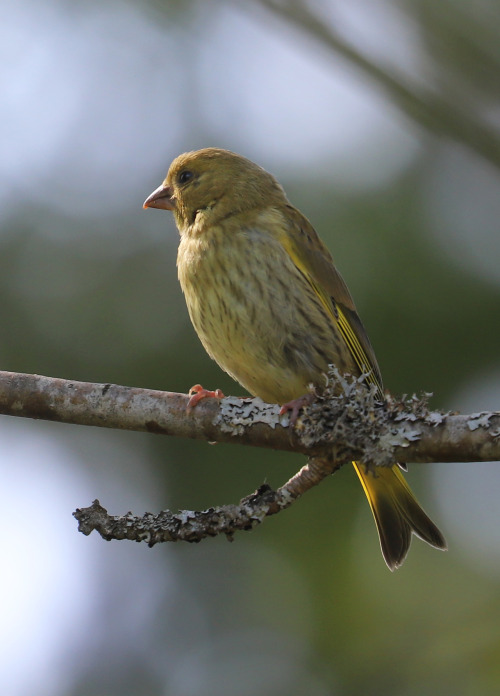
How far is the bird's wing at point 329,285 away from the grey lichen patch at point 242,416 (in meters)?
1.01

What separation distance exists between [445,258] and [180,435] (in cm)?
237

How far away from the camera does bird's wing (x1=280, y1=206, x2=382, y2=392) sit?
4859 mm

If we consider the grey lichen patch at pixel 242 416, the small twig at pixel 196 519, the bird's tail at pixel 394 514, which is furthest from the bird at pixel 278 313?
the small twig at pixel 196 519

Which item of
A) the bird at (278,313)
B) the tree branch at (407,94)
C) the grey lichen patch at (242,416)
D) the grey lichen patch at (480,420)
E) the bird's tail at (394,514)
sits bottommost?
the bird's tail at (394,514)

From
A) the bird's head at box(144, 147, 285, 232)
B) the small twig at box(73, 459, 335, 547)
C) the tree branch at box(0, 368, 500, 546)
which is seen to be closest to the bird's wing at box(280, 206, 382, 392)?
the bird's head at box(144, 147, 285, 232)

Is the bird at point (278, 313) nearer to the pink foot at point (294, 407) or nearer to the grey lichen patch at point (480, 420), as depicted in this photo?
the pink foot at point (294, 407)

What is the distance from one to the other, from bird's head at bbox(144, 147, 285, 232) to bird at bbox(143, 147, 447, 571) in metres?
0.01

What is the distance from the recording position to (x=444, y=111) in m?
3.79

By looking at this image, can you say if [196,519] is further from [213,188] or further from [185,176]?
[185,176]

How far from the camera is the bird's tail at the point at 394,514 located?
4.72 meters

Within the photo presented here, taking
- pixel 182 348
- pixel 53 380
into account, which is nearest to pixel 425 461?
pixel 53 380

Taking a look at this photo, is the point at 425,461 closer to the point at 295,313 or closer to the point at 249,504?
the point at 249,504

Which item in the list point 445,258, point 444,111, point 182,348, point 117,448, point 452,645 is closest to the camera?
point 444,111

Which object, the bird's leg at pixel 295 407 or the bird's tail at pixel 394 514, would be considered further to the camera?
the bird's tail at pixel 394 514
